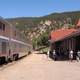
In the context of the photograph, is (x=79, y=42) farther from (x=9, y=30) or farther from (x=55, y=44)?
(x=55, y=44)

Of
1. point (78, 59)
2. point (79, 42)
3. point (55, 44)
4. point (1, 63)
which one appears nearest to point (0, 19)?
point (1, 63)

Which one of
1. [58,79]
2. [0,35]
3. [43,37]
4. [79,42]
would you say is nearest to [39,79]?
[58,79]

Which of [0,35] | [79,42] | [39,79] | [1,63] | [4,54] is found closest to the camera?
[39,79]

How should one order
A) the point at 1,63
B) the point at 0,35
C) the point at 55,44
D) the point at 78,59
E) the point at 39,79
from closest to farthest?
1. the point at 39,79
2. the point at 0,35
3. the point at 1,63
4. the point at 78,59
5. the point at 55,44

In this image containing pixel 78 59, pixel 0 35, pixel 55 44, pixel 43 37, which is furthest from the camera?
pixel 43 37

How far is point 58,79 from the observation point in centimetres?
1811

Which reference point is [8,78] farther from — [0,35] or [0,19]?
[0,19]

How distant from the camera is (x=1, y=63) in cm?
3250

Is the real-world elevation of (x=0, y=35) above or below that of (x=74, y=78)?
above

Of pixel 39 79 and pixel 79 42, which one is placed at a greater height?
pixel 79 42

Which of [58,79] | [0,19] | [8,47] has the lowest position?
[58,79]

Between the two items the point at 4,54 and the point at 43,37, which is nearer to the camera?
the point at 4,54

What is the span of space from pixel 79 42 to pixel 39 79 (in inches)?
1019

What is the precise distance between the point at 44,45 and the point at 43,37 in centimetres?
692
